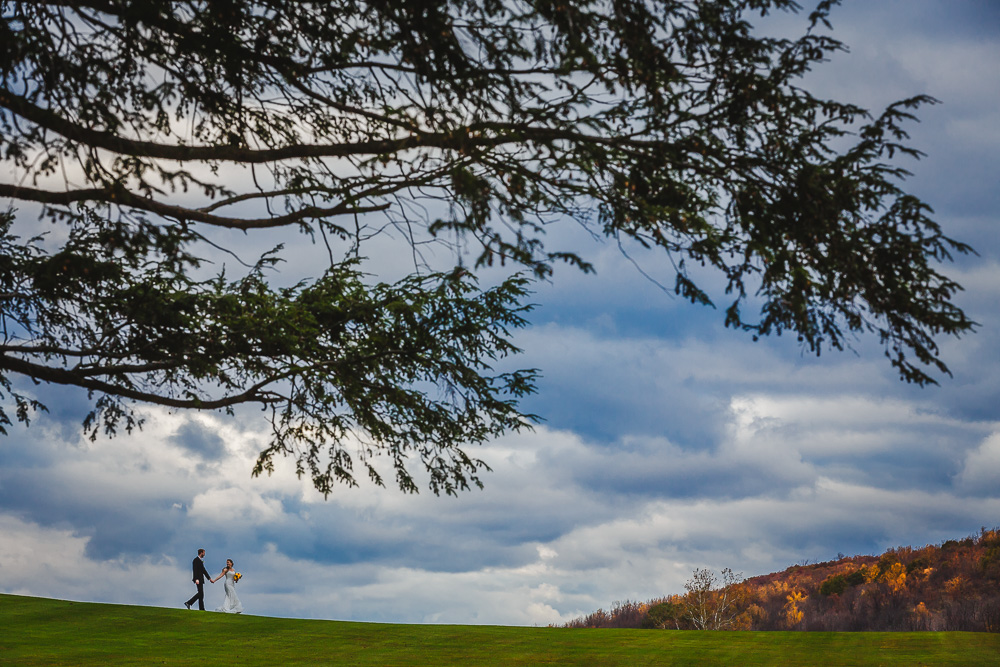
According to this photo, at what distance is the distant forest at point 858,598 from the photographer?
2528 centimetres

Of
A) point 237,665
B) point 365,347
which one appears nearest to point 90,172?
point 365,347

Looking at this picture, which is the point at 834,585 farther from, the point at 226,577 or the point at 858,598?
the point at 226,577

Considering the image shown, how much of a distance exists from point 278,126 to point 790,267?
655cm

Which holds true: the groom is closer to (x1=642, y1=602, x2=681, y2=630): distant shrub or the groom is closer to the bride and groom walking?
the bride and groom walking

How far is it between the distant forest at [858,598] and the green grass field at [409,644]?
427 inches

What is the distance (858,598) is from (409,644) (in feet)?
66.1

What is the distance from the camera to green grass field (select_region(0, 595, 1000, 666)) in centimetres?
1301

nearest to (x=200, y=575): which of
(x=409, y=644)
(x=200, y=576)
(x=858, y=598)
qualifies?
(x=200, y=576)

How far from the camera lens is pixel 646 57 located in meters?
7.57

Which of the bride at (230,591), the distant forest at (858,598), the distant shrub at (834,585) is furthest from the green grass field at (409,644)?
Answer: the distant shrub at (834,585)

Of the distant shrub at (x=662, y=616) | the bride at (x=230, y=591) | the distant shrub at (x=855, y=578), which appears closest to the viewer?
the bride at (x=230, y=591)

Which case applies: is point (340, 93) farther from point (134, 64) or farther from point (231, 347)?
point (231, 347)

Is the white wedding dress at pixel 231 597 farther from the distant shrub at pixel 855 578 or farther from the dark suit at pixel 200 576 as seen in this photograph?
the distant shrub at pixel 855 578

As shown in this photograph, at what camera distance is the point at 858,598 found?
28.1m
